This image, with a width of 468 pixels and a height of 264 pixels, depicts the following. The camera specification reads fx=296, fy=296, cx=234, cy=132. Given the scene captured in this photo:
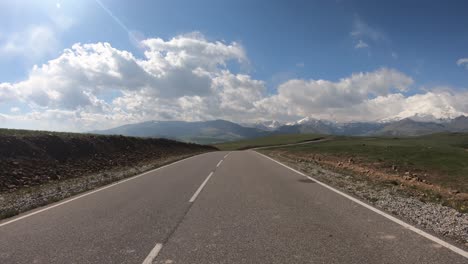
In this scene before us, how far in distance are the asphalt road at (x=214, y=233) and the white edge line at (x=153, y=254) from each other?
0.06 ft

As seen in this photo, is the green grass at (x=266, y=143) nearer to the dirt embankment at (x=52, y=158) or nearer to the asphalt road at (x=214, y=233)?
the dirt embankment at (x=52, y=158)

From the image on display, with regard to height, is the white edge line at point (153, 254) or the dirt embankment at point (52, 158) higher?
the dirt embankment at point (52, 158)

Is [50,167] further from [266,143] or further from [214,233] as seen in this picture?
[266,143]

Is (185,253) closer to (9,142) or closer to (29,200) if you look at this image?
(29,200)

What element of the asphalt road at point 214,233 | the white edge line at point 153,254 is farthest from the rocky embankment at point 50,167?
the white edge line at point 153,254

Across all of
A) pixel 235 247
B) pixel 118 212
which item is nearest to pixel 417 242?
pixel 235 247

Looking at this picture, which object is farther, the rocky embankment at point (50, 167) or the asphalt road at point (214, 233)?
the rocky embankment at point (50, 167)

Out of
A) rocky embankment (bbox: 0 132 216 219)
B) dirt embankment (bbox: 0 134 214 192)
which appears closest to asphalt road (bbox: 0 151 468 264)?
rocky embankment (bbox: 0 132 216 219)

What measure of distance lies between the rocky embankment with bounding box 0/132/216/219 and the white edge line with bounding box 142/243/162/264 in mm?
5814

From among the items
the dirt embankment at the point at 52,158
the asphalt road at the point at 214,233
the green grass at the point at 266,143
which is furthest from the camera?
the green grass at the point at 266,143

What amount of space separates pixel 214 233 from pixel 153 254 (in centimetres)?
148

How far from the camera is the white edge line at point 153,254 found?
4.87m

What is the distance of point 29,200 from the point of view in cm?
1053

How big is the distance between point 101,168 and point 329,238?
62.4 ft
